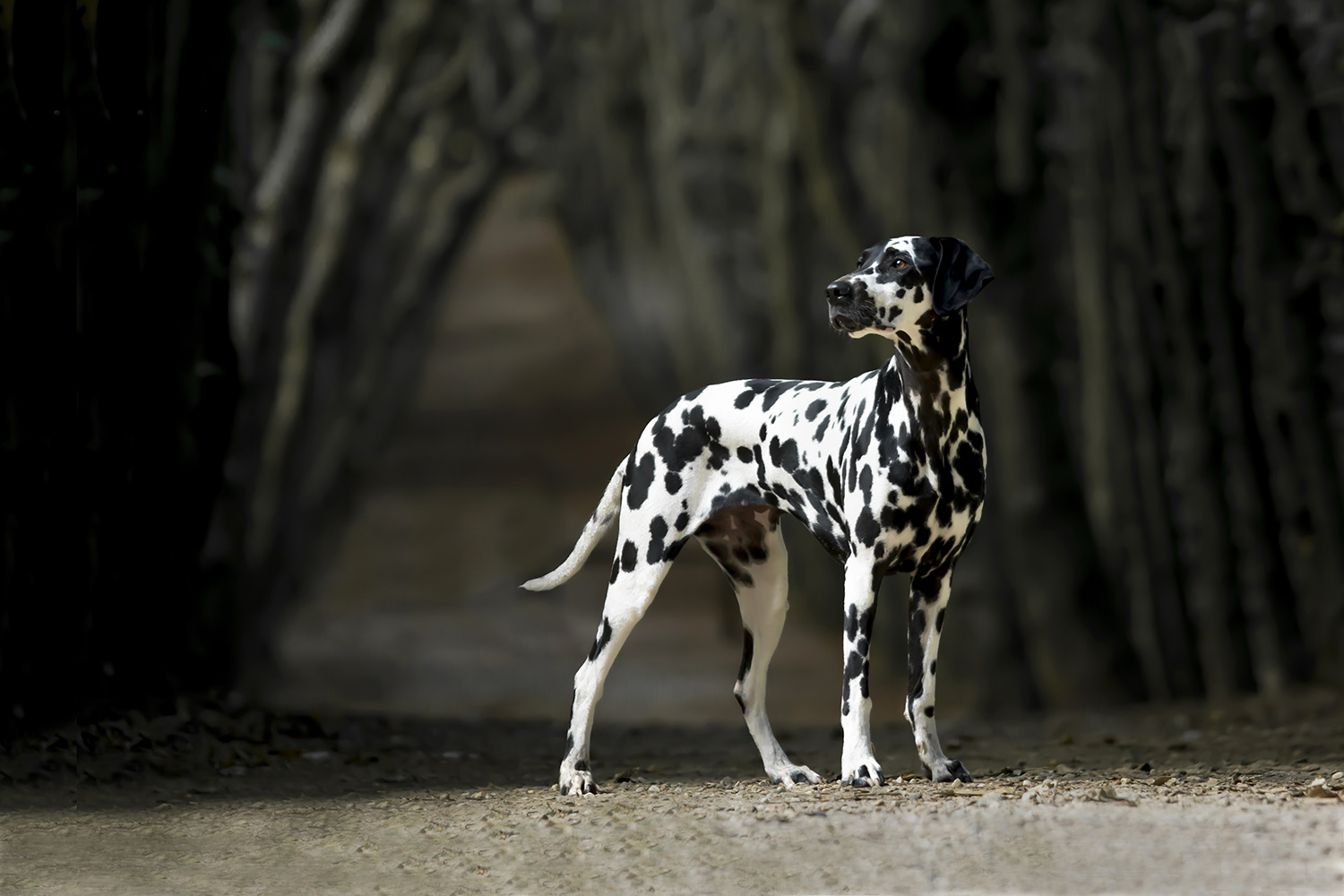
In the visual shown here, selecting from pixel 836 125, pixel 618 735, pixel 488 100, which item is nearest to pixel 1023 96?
pixel 836 125

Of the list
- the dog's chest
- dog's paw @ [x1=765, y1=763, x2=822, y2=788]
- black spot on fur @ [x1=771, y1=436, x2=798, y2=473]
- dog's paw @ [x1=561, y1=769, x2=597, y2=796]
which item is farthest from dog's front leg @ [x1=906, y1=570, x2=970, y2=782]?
dog's paw @ [x1=561, y1=769, x2=597, y2=796]

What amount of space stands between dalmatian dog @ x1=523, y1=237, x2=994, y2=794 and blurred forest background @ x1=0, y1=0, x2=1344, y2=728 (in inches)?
97.8

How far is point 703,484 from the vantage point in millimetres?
5223

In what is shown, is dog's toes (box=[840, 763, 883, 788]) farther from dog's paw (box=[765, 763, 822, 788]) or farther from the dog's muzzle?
the dog's muzzle

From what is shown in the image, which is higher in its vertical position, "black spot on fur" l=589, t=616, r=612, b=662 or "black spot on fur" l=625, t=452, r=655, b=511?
"black spot on fur" l=625, t=452, r=655, b=511

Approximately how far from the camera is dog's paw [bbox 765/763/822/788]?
5.16 m

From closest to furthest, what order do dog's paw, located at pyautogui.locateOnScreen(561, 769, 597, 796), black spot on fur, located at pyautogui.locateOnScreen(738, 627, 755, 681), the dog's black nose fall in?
the dog's black nose
dog's paw, located at pyautogui.locateOnScreen(561, 769, 597, 796)
black spot on fur, located at pyautogui.locateOnScreen(738, 627, 755, 681)

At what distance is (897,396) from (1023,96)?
4.15 meters

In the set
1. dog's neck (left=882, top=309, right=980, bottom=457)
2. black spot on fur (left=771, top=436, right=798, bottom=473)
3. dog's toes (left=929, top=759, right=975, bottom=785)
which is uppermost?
dog's neck (left=882, top=309, right=980, bottom=457)

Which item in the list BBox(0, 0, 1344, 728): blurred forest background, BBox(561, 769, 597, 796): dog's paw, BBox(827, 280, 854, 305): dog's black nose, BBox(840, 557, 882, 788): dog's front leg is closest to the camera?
BBox(827, 280, 854, 305): dog's black nose

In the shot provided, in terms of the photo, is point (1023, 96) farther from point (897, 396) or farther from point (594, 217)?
point (594, 217)

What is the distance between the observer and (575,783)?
515cm

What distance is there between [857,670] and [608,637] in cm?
90

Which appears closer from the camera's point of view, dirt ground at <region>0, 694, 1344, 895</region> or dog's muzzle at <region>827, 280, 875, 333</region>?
dirt ground at <region>0, 694, 1344, 895</region>
